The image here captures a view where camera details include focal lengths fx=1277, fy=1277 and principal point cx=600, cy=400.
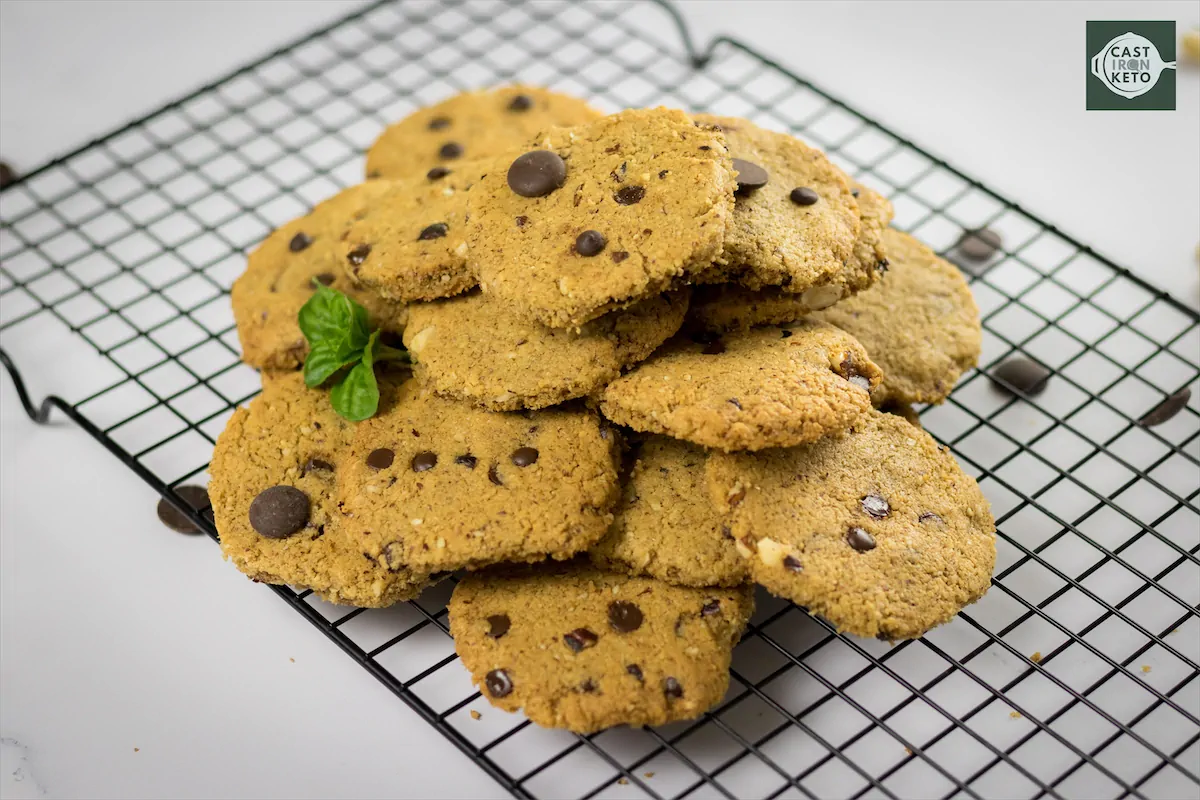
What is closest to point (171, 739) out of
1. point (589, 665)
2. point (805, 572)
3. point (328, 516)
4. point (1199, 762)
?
point (328, 516)

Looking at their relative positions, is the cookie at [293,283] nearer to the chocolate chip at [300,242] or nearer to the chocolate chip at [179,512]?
the chocolate chip at [300,242]

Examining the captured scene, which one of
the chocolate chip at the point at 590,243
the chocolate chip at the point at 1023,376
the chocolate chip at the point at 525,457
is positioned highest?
the chocolate chip at the point at 590,243

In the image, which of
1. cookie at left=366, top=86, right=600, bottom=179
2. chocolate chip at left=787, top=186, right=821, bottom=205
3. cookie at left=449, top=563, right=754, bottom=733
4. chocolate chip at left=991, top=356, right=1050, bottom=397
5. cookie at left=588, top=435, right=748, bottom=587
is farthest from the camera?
cookie at left=366, top=86, right=600, bottom=179

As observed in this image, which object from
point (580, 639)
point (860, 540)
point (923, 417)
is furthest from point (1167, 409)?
point (580, 639)

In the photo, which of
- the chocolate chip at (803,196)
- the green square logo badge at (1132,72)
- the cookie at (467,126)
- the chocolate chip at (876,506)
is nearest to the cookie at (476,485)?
the chocolate chip at (876,506)

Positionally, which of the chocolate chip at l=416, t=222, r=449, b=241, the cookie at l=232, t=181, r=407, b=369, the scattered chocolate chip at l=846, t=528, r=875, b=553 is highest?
the chocolate chip at l=416, t=222, r=449, b=241

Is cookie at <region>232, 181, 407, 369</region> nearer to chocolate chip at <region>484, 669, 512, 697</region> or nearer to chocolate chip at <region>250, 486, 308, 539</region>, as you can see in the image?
chocolate chip at <region>250, 486, 308, 539</region>

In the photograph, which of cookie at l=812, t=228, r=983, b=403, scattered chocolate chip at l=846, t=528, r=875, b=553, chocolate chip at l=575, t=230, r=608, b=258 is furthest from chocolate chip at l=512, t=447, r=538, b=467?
cookie at l=812, t=228, r=983, b=403
